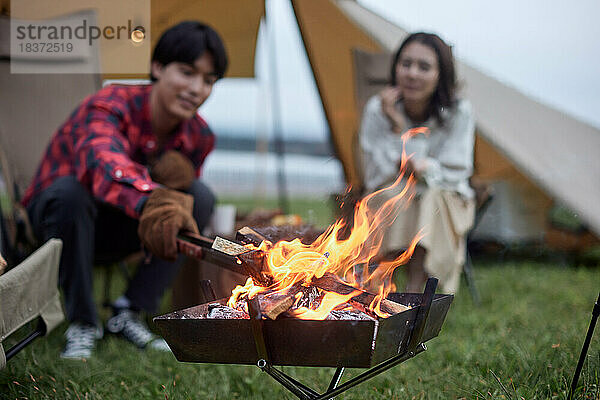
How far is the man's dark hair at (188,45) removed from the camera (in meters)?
1.82


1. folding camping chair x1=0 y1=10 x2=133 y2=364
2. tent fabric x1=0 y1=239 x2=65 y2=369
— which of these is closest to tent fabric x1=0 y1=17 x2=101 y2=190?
folding camping chair x1=0 y1=10 x2=133 y2=364

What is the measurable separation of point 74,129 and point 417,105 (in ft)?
4.24

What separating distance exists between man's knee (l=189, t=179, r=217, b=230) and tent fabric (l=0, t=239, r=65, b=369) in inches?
22.7

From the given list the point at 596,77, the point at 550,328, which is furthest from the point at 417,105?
the point at 550,328

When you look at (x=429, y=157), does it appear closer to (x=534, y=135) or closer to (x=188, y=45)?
(x=534, y=135)

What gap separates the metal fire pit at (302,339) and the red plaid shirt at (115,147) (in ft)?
1.70

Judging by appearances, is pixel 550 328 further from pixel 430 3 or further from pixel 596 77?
pixel 430 3

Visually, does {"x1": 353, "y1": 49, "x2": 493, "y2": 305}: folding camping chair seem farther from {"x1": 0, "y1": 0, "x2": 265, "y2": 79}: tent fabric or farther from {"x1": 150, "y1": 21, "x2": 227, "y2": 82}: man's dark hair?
{"x1": 150, "y1": 21, "x2": 227, "y2": 82}: man's dark hair

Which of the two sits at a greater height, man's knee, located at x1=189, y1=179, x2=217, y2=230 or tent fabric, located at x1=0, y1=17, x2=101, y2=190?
tent fabric, located at x1=0, y1=17, x2=101, y2=190

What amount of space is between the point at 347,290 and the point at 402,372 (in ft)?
2.16

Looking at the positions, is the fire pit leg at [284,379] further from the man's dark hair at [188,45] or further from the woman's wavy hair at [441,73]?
the woman's wavy hair at [441,73]

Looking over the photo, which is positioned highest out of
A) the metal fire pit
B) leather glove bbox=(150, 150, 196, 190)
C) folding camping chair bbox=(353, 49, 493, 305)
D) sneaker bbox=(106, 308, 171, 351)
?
folding camping chair bbox=(353, 49, 493, 305)

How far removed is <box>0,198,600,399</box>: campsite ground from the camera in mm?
1322

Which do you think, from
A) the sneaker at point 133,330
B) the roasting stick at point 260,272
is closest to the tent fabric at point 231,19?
the sneaker at point 133,330
